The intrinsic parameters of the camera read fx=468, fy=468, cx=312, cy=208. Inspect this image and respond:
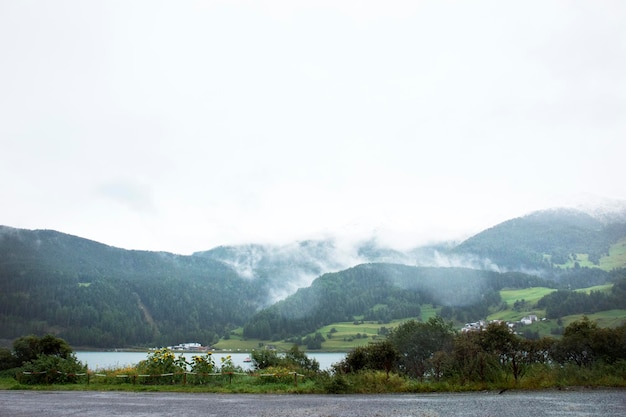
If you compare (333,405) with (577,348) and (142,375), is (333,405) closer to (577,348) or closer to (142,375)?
(577,348)

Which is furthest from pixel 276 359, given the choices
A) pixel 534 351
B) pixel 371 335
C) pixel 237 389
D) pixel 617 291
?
pixel 617 291

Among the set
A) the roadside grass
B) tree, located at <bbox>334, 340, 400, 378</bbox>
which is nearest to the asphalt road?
the roadside grass

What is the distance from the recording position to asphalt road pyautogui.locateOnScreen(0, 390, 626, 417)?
42.5 feet

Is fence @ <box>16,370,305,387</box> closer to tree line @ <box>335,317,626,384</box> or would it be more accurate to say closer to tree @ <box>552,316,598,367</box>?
tree line @ <box>335,317,626,384</box>

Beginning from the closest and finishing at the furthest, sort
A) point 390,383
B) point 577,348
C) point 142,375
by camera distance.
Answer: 1. point 390,383
2. point 577,348
3. point 142,375

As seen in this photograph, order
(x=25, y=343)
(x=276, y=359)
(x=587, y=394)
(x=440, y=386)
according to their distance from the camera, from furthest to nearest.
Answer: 1. (x=25, y=343)
2. (x=276, y=359)
3. (x=440, y=386)
4. (x=587, y=394)

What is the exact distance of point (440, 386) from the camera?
18.1 meters

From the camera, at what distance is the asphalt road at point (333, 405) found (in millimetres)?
12953

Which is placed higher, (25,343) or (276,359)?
(25,343)

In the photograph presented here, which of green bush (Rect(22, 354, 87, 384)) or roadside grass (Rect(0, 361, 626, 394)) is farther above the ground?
green bush (Rect(22, 354, 87, 384))

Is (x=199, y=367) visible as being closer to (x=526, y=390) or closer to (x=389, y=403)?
(x=389, y=403)

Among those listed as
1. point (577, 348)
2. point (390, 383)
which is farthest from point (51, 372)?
point (577, 348)

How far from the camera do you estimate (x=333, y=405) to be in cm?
1529

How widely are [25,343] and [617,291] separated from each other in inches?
7498
